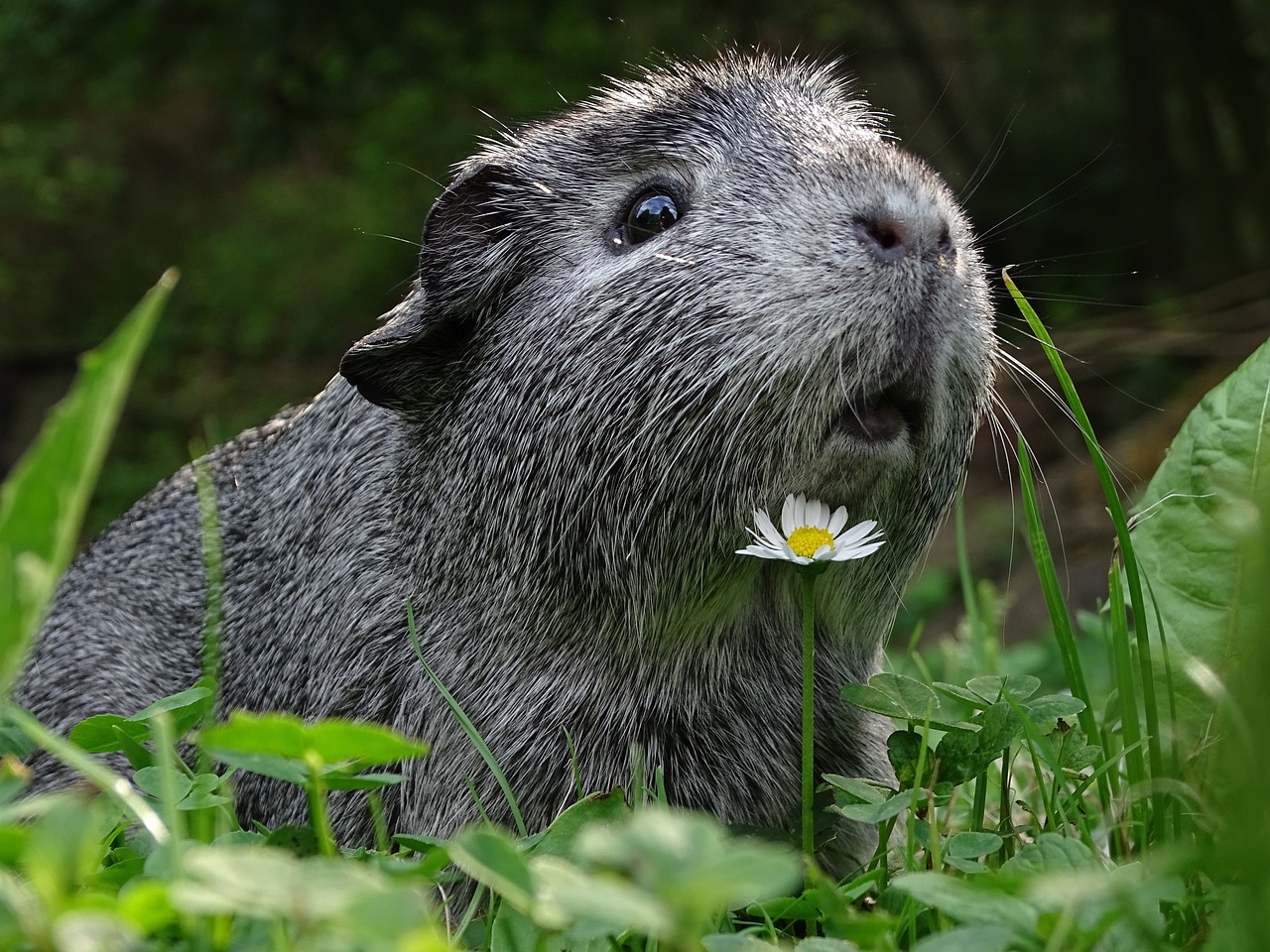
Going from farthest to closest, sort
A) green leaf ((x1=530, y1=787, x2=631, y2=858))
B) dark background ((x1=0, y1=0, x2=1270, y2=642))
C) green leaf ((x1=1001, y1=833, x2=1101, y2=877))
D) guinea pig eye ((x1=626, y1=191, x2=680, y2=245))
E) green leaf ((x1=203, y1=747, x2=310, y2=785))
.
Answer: dark background ((x1=0, y1=0, x2=1270, y2=642)), guinea pig eye ((x1=626, y1=191, x2=680, y2=245)), green leaf ((x1=530, y1=787, x2=631, y2=858)), green leaf ((x1=1001, y1=833, x2=1101, y2=877)), green leaf ((x1=203, y1=747, x2=310, y2=785))

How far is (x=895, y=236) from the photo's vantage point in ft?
8.96

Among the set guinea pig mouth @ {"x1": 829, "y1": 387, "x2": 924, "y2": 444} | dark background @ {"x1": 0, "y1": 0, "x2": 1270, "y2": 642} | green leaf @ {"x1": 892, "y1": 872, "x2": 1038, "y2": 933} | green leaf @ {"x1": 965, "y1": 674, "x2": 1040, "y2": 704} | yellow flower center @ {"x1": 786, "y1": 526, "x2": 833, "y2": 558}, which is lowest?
green leaf @ {"x1": 892, "y1": 872, "x2": 1038, "y2": 933}

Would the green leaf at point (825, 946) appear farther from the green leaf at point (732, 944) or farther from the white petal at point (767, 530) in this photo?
the white petal at point (767, 530)

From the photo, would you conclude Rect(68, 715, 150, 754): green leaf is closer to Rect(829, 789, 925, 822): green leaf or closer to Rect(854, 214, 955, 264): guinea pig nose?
Rect(829, 789, 925, 822): green leaf

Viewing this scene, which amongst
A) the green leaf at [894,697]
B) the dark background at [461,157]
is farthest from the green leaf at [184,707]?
the dark background at [461,157]

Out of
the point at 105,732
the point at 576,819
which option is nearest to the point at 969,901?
the point at 576,819

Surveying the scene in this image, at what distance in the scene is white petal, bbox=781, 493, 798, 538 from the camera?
2.67m

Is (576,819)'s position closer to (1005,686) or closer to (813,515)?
(813,515)

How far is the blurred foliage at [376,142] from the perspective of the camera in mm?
10469

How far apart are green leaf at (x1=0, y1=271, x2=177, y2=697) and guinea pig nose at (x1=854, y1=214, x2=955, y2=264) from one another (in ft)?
5.15

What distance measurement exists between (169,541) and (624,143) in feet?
6.65

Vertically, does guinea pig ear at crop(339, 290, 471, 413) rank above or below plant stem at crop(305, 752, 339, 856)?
above

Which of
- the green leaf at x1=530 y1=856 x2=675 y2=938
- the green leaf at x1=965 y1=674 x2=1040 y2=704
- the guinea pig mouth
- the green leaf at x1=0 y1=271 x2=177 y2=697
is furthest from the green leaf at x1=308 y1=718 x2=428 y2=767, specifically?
the green leaf at x1=965 y1=674 x2=1040 y2=704

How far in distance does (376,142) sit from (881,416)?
12.5 m
